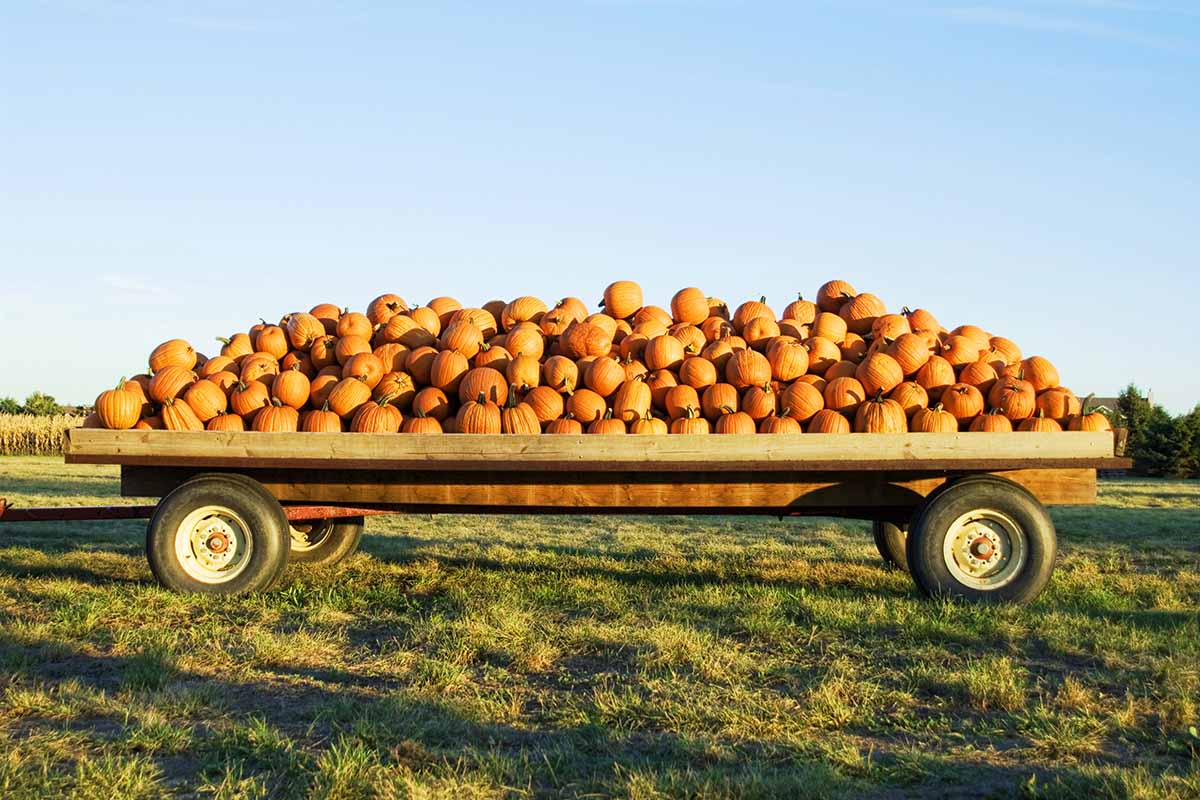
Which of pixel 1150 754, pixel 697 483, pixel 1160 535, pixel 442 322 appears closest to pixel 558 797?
pixel 1150 754

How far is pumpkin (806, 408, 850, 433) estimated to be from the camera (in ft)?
21.3

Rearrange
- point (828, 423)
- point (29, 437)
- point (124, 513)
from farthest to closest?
point (29, 437)
point (124, 513)
point (828, 423)

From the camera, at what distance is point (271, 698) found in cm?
433

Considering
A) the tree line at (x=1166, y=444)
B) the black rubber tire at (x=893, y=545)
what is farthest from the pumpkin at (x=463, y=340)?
the tree line at (x=1166, y=444)

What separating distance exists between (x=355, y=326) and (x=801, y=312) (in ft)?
10.9

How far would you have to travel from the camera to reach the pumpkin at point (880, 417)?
6.43 metres

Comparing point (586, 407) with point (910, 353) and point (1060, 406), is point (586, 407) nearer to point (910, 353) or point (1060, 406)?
point (910, 353)

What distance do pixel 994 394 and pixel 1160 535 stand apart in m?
5.97

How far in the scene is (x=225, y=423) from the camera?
6777 mm

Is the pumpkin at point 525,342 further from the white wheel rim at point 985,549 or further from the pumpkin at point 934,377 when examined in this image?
the white wheel rim at point 985,549

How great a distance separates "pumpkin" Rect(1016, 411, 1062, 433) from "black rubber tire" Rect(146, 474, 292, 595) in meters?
4.79

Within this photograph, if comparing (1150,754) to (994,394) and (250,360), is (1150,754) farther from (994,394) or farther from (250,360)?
(250,360)

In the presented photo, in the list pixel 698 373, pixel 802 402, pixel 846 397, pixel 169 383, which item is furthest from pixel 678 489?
pixel 169 383

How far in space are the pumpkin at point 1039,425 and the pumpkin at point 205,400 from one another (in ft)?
17.3
